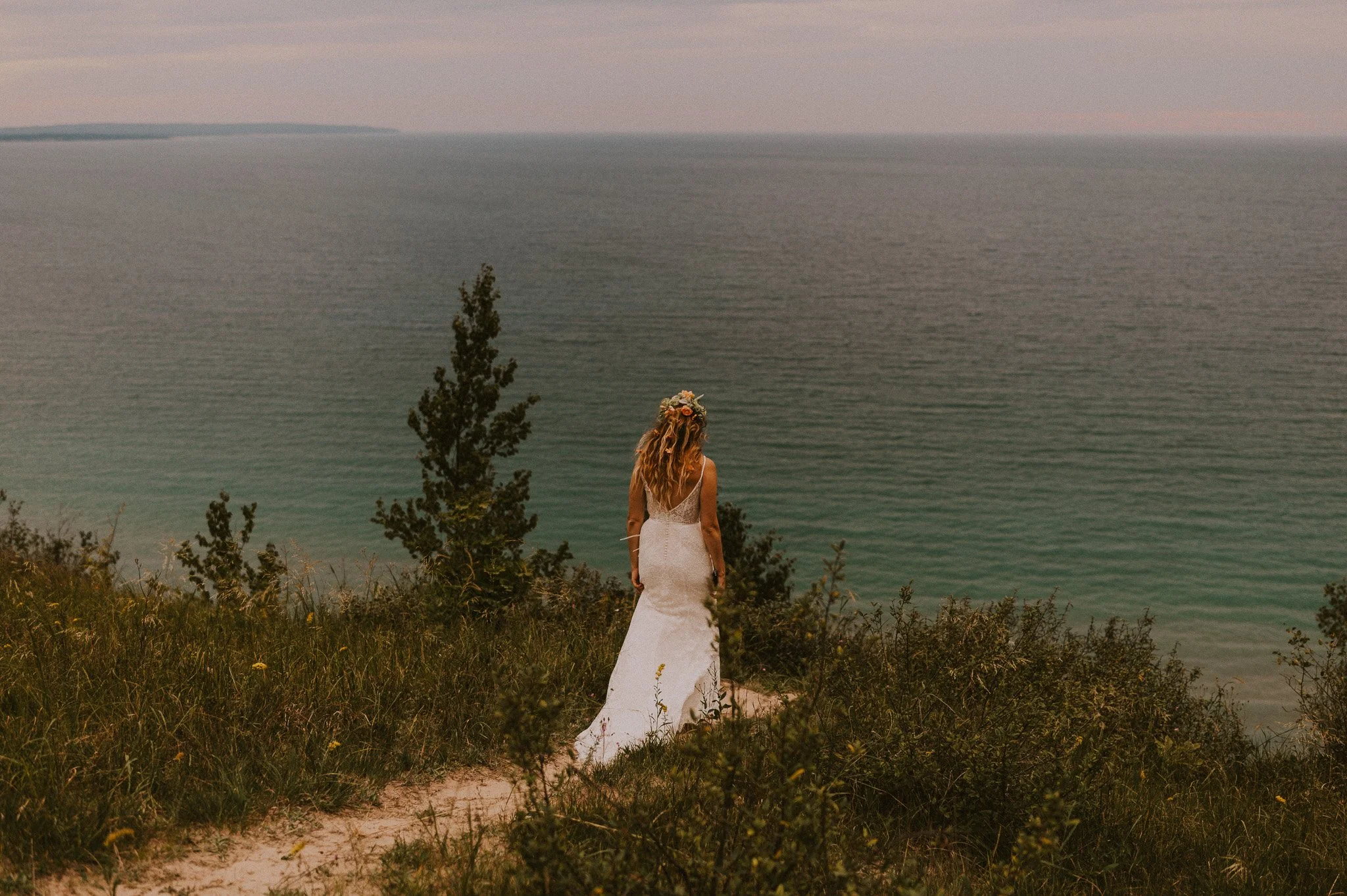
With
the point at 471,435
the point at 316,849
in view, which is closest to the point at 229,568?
the point at 471,435

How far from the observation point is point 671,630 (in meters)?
8.41

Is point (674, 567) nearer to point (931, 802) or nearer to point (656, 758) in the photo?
point (656, 758)

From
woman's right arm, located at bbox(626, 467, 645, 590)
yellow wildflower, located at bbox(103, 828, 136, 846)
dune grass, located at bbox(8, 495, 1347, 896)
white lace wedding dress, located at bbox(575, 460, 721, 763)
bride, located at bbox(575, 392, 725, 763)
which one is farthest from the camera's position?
woman's right arm, located at bbox(626, 467, 645, 590)

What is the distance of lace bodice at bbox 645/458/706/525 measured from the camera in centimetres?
839

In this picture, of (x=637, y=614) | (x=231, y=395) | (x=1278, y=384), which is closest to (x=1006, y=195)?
(x=1278, y=384)

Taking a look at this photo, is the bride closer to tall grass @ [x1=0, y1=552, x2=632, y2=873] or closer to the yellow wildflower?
tall grass @ [x1=0, y1=552, x2=632, y2=873]

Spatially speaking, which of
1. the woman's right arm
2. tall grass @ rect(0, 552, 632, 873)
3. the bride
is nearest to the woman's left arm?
the bride

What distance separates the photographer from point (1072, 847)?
6.05 m

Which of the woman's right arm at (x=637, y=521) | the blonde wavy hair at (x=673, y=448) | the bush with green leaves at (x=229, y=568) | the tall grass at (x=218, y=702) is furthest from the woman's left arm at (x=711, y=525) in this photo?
the bush with green leaves at (x=229, y=568)

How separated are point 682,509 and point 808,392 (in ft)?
131

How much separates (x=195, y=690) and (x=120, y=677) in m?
0.58

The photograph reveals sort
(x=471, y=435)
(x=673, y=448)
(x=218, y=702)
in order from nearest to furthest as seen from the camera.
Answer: (x=218, y=702) < (x=673, y=448) < (x=471, y=435)

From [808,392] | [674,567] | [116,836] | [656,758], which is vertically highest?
[674,567]

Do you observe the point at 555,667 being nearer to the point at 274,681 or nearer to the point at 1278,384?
the point at 274,681
